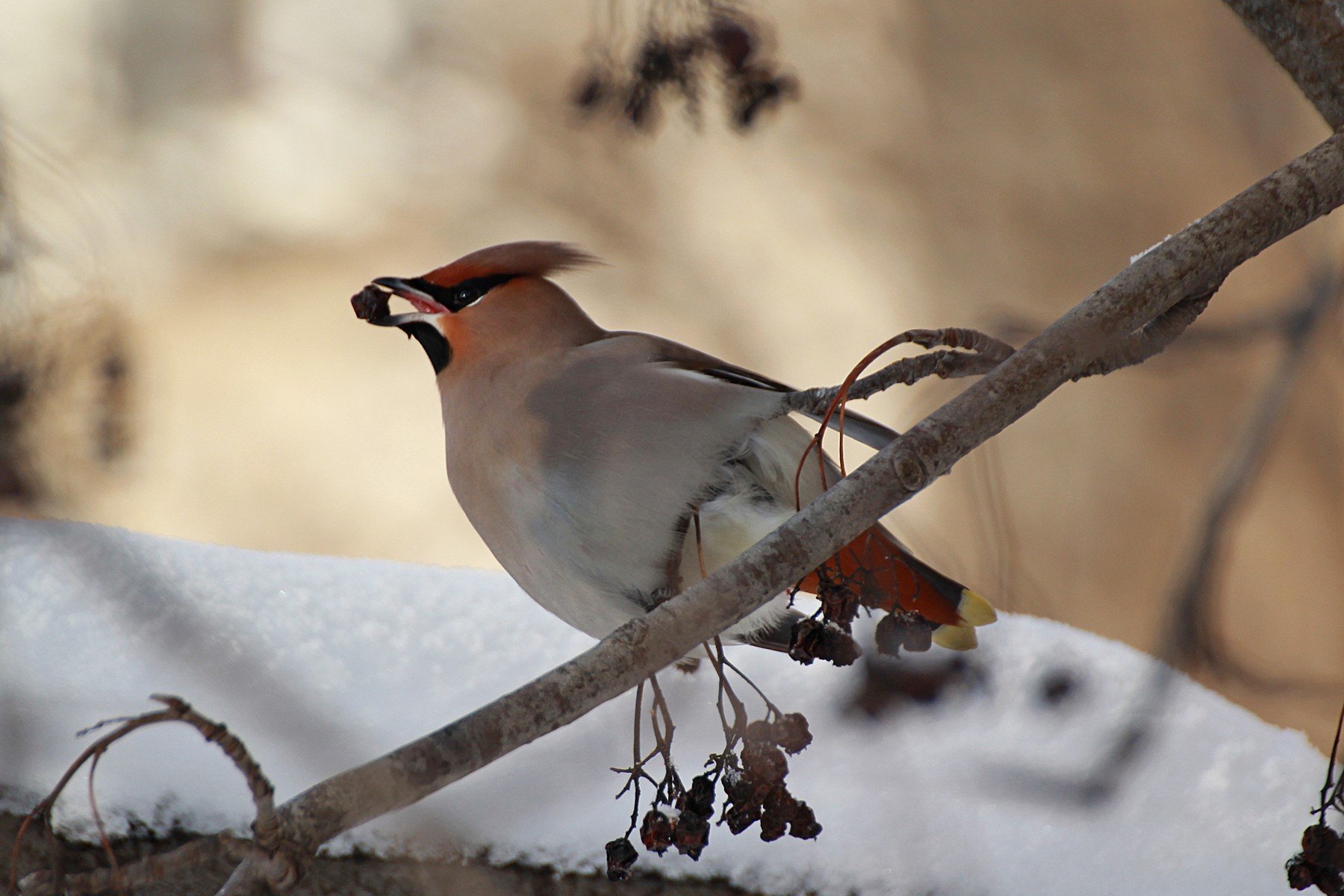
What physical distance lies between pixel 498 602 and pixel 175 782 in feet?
1.67

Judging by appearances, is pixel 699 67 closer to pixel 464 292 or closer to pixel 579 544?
pixel 464 292

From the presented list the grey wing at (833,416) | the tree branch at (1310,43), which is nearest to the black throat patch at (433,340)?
the grey wing at (833,416)

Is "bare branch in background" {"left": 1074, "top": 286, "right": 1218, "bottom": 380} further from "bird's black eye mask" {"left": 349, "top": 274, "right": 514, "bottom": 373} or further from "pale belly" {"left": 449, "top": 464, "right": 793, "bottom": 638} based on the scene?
"bird's black eye mask" {"left": 349, "top": 274, "right": 514, "bottom": 373}

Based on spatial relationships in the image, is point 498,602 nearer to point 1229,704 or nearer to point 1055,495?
point 1229,704

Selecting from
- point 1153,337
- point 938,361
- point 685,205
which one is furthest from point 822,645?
point 685,205

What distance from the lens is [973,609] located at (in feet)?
4.40

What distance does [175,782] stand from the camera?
1.20 metres

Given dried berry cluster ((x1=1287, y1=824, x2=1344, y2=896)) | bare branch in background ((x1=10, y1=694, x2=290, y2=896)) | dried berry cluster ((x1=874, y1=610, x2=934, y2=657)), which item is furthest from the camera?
dried berry cluster ((x1=874, y1=610, x2=934, y2=657))

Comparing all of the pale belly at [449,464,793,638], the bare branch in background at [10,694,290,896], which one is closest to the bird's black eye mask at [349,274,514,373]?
the pale belly at [449,464,793,638]

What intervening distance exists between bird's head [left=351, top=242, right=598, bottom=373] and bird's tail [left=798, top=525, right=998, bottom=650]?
41 centimetres

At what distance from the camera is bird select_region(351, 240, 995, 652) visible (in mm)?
1223

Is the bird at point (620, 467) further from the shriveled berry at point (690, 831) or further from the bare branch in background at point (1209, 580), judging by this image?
the shriveled berry at point (690, 831)

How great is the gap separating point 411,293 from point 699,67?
1.22ft

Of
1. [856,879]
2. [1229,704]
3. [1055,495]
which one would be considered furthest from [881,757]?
[1055,495]
